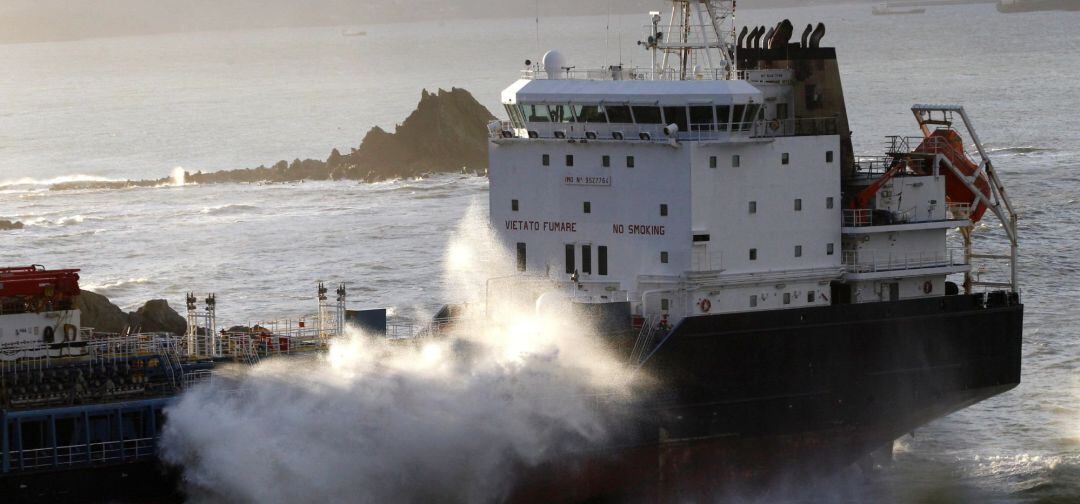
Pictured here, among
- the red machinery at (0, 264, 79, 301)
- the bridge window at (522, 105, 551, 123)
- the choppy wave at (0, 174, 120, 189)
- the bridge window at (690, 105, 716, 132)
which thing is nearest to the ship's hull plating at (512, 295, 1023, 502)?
the bridge window at (690, 105, 716, 132)

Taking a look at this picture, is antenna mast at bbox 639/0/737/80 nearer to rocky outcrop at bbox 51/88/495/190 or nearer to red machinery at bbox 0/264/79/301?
red machinery at bbox 0/264/79/301

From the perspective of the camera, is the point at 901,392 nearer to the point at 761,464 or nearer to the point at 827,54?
the point at 761,464

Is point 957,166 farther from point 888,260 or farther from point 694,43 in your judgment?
point 694,43

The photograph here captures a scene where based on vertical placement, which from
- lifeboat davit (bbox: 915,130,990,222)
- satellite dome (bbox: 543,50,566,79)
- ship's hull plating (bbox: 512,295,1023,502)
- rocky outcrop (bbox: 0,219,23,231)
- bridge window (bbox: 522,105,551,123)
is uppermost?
satellite dome (bbox: 543,50,566,79)

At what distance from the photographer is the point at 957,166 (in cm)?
3381

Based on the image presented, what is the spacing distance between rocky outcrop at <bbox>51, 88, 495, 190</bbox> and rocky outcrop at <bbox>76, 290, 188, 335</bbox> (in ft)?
151

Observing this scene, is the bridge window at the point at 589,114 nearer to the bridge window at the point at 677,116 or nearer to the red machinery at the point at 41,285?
the bridge window at the point at 677,116

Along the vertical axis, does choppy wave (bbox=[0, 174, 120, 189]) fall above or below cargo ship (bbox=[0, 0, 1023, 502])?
above

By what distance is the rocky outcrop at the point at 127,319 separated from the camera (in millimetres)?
42656

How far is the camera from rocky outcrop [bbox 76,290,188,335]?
42656mm

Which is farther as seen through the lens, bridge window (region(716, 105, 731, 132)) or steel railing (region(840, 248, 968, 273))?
steel railing (region(840, 248, 968, 273))

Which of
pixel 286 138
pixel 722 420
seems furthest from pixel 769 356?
pixel 286 138

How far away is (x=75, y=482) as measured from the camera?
2598 centimetres

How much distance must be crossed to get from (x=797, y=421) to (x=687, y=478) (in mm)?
2391
